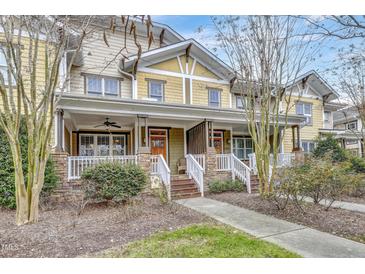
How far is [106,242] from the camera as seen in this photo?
4086 millimetres

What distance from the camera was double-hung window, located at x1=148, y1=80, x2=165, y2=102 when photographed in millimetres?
11633

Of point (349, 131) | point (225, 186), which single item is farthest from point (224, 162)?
point (349, 131)

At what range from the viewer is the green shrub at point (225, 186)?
30.2ft

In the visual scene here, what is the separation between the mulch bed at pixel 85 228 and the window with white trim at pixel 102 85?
584 centimetres

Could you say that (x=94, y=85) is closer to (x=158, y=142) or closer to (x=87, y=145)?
(x=87, y=145)

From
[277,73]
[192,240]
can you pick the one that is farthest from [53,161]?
[277,73]

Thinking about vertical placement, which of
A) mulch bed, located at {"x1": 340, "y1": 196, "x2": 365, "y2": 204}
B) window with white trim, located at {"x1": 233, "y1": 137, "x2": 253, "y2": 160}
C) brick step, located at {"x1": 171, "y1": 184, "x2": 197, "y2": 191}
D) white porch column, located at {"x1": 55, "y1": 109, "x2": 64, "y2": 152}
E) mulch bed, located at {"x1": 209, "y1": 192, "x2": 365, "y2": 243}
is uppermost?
white porch column, located at {"x1": 55, "y1": 109, "x2": 64, "y2": 152}

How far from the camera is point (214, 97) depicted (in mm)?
13141

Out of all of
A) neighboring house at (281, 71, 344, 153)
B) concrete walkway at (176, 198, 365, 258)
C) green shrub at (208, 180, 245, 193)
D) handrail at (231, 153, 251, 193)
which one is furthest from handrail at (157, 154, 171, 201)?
neighboring house at (281, 71, 344, 153)

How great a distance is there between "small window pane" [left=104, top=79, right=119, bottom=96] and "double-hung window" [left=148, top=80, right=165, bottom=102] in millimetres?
1552

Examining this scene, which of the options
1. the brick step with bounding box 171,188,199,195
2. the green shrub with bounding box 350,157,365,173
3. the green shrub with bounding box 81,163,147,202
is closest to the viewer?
the green shrub with bounding box 81,163,147,202

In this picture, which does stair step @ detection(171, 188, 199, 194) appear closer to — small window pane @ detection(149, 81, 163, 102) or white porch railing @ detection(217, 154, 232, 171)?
white porch railing @ detection(217, 154, 232, 171)

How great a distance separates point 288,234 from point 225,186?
4.78m
